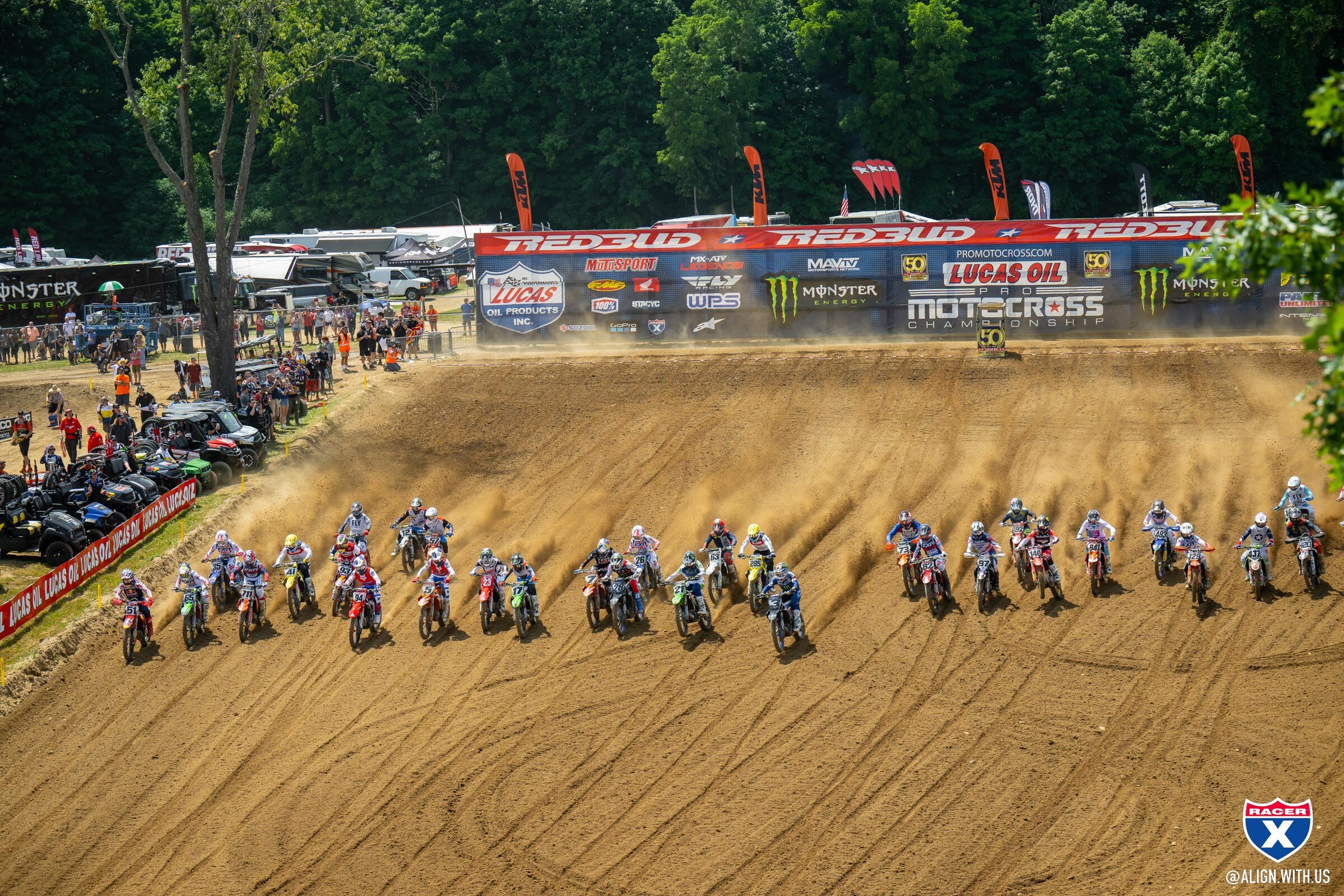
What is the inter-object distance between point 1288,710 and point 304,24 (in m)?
26.6

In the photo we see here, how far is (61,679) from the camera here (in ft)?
Result: 65.0

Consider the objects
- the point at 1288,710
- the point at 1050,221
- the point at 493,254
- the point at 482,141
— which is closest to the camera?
the point at 1288,710

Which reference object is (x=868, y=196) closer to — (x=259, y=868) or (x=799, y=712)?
(x=799, y=712)

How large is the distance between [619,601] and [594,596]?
682 mm

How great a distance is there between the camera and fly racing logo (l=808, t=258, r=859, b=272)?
35.9m

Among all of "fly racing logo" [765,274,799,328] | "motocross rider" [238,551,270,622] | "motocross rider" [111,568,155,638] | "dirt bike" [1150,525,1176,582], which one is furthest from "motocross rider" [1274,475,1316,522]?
"motocross rider" [111,568,155,638]

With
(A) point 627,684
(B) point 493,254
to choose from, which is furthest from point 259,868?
(B) point 493,254

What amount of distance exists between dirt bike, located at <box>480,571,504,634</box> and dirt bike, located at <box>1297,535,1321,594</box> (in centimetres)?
1270

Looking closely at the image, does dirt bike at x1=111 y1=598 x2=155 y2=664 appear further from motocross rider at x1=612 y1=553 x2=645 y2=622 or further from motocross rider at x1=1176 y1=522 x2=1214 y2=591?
motocross rider at x1=1176 y1=522 x2=1214 y2=591

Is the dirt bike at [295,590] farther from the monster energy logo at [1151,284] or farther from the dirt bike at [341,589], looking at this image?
the monster energy logo at [1151,284]

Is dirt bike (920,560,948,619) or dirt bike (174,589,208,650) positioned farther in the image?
dirt bike (174,589,208,650)

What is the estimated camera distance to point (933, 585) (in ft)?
65.1

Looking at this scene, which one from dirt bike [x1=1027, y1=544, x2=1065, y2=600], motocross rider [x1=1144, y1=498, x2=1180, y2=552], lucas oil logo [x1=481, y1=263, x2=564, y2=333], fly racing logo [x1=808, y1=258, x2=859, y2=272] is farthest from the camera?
lucas oil logo [x1=481, y1=263, x2=564, y2=333]

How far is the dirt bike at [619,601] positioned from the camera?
19578 millimetres
